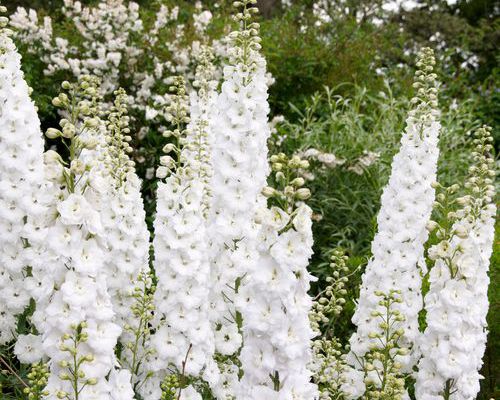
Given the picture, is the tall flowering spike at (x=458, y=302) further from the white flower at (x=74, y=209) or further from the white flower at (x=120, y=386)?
the white flower at (x=74, y=209)

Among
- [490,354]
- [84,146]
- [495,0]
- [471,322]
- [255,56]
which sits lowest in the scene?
[490,354]

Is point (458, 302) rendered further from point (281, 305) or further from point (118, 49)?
point (118, 49)

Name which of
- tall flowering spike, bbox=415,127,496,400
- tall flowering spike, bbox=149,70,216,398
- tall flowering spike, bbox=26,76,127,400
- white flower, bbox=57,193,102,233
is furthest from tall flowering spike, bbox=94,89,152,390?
tall flowering spike, bbox=415,127,496,400

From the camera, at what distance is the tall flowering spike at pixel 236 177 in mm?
4051

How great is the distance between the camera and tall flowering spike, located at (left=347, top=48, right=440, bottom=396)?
4277mm

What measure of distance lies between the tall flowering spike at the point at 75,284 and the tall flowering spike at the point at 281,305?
63 centimetres

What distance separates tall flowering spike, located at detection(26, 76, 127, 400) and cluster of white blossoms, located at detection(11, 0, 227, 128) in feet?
17.9

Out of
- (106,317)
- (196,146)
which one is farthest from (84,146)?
(196,146)

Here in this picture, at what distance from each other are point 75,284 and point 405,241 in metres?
2.01

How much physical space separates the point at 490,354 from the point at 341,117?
395cm

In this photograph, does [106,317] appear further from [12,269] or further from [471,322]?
[471,322]

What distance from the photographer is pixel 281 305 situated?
9.61 ft

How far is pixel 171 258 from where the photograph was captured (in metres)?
3.83

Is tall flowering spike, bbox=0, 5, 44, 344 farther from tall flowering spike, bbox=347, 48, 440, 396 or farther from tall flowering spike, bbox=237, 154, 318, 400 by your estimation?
tall flowering spike, bbox=347, 48, 440, 396
